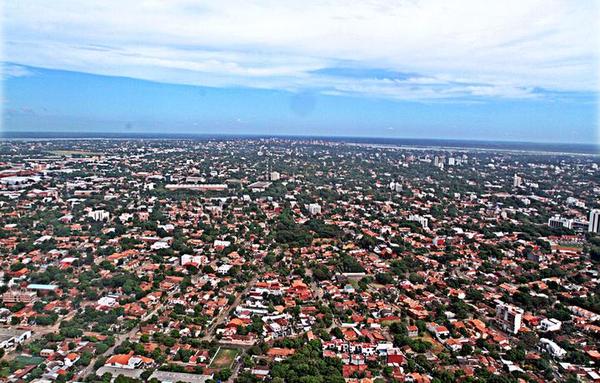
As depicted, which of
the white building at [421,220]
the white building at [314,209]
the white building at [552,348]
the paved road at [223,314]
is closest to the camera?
the white building at [552,348]

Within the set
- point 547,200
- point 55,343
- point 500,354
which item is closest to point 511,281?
point 500,354

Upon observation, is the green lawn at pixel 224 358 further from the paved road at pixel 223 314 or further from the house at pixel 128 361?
the house at pixel 128 361

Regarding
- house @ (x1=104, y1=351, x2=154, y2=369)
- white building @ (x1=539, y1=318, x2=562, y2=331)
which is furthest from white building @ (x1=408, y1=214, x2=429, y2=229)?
house @ (x1=104, y1=351, x2=154, y2=369)

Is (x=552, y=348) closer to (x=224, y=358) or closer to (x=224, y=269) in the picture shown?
(x=224, y=358)

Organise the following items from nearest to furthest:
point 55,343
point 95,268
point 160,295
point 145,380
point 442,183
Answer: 1. point 145,380
2. point 55,343
3. point 160,295
4. point 95,268
5. point 442,183

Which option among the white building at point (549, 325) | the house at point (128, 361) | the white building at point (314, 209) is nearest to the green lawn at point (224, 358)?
the house at point (128, 361)

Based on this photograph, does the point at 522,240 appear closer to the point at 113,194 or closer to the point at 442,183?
the point at 442,183

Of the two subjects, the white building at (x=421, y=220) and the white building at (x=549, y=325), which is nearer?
the white building at (x=549, y=325)

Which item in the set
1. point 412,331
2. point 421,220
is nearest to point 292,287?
point 412,331

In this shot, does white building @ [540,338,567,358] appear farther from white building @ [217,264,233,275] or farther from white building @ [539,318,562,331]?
white building @ [217,264,233,275]

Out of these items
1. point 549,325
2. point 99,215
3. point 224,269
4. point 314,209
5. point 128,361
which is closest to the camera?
→ point 128,361

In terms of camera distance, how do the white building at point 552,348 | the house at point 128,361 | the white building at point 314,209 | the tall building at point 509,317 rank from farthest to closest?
1. the white building at point 314,209
2. the tall building at point 509,317
3. the white building at point 552,348
4. the house at point 128,361
